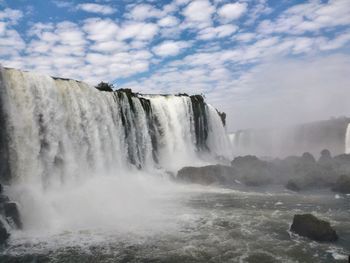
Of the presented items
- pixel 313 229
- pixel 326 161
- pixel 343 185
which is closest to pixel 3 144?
pixel 313 229

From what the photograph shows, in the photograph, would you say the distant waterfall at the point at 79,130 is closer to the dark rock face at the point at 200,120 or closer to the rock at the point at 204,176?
the rock at the point at 204,176

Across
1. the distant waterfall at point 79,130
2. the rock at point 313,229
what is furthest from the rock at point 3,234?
the rock at point 313,229

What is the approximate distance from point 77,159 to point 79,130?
168 cm

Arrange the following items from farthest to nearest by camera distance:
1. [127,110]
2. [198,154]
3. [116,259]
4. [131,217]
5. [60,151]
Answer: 1. [198,154]
2. [127,110]
3. [60,151]
4. [131,217]
5. [116,259]

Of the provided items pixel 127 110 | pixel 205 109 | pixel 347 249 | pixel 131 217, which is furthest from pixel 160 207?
pixel 205 109

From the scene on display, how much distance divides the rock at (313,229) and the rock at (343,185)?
10.2m

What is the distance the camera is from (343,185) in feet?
68.5

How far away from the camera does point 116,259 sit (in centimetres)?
991

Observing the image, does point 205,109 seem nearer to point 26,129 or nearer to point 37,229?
point 26,129

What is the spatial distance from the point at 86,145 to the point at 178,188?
22.7 ft

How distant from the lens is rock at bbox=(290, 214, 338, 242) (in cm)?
1142

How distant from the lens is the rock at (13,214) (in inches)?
483

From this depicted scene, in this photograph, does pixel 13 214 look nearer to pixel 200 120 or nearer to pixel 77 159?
pixel 77 159

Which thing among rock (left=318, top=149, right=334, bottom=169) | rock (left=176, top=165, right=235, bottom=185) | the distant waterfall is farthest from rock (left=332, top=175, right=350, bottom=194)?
the distant waterfall
